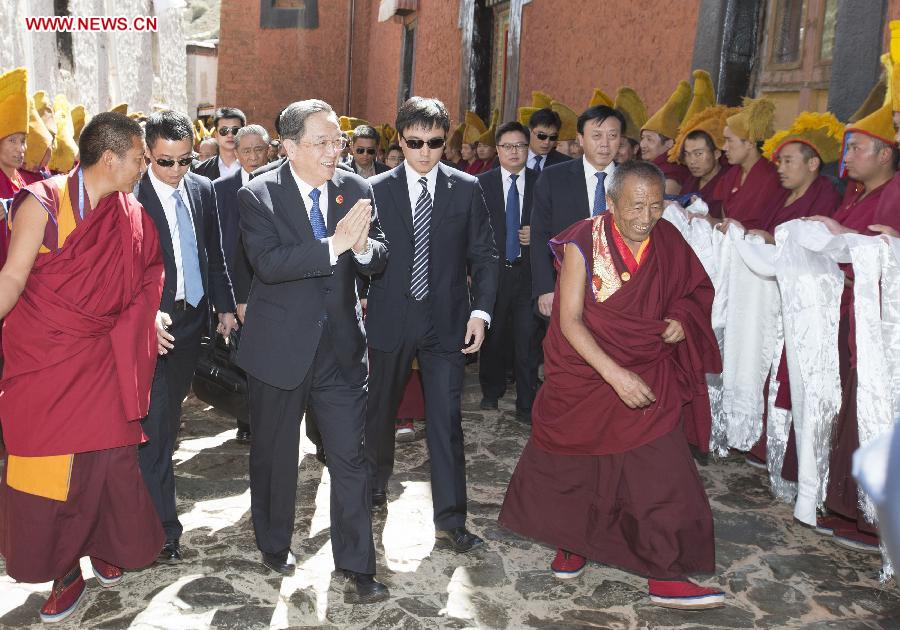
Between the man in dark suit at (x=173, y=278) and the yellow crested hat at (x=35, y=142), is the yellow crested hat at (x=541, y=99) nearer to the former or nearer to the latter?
the yellow crested hat at (x=35, y=142)

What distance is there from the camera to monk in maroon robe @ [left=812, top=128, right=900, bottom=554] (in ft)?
13.8

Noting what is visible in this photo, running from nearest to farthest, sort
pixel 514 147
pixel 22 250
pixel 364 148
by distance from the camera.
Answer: pixel 22 250 → pixel 514 147 → pixel 364 148

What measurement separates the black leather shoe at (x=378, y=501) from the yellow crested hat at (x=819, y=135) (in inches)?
117

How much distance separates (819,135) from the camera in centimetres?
522

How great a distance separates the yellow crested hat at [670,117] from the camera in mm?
6680

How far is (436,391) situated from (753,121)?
2952 millimetres

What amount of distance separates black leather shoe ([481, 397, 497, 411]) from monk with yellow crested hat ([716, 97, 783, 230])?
201 centimetres

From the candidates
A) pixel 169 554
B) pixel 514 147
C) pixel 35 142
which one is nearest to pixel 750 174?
pixel 514 147

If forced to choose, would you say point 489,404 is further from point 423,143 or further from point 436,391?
point 423,143

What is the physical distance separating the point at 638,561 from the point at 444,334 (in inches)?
48.9

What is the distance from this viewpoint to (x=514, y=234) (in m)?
6.26

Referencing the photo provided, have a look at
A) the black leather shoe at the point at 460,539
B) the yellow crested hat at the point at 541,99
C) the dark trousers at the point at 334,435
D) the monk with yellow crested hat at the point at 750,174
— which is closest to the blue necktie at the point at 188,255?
the dark trousers at the point at 334,435

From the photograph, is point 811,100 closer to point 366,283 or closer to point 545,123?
point 545,123

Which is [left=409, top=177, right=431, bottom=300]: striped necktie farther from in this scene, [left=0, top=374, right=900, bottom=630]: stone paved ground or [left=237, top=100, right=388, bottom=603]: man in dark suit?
[left=0, top=374, right=900, bottom=630]: stone paved ground
